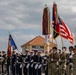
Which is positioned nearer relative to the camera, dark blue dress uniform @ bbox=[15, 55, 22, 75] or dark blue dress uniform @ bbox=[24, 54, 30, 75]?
dark blue dress uniform @ bbox=[24, 54, 30, 75]

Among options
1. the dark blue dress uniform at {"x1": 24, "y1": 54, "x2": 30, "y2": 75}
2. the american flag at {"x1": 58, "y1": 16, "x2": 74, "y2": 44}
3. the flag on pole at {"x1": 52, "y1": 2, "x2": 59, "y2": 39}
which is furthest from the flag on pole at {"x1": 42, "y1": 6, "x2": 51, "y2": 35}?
the american flag at {"x1": 58, "y1": 16, "x2": 74, "y2": 44}

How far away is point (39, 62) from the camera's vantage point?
17484 millimetres

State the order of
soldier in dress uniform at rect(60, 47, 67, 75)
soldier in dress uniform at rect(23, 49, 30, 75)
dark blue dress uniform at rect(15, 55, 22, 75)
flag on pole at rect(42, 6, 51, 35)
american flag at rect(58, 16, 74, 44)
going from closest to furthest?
soldier in dress uniform at rect(60, 47, 67, 75)
american flag at rect(58, 16, 74, 44)
soldier in dress uniform at rect(23, 49, 30, 75)
dark blue dress uniform at rect(15, 55, 22, 75)
flag on pole at rect(42, 6, 51, 35)

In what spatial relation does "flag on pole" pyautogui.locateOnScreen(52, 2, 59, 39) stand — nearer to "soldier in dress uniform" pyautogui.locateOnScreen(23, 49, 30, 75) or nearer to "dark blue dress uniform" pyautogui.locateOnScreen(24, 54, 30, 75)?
"soldier in dress uniform" pyautogui.locateOnScreen(23, 49, 30, 75)

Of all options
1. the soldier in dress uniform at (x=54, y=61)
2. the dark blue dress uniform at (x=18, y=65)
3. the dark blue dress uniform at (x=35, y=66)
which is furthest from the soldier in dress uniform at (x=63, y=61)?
the dark blue dress uniform at (x=18, y=65)

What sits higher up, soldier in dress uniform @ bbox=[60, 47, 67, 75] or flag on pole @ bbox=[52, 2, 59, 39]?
flag on pole @ bbox=[52, 2, 59, 39]

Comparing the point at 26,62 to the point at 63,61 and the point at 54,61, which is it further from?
the point at 63,61

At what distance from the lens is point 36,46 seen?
35.9 metres

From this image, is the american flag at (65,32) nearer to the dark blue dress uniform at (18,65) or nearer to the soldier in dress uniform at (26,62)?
the soldier in dress uniform at (26,62)

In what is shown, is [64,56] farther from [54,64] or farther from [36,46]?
[36,46]

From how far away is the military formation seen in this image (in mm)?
15273

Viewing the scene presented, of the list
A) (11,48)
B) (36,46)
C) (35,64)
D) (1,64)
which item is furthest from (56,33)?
(36,46)

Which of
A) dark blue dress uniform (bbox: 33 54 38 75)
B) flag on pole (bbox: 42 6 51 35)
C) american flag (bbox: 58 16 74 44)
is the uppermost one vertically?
flag on pole (bbox: 42 6 51 35)

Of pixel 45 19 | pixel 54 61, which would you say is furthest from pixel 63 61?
pixel 45 19
